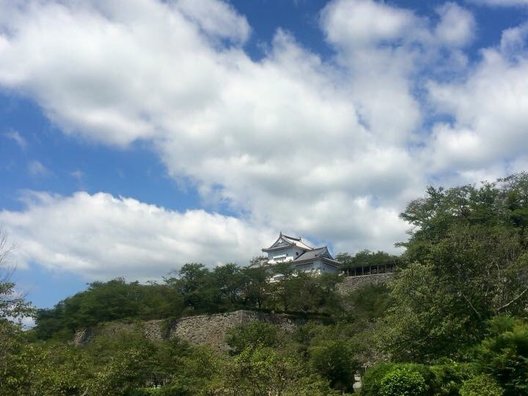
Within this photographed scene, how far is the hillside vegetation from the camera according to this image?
12164 millimetres

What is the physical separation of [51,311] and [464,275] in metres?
35.8

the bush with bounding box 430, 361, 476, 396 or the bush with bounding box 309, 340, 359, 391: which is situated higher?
the bush with bounding box 309, 340, 359, 391

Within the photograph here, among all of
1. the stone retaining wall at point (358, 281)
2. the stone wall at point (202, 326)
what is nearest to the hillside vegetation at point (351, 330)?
the stone wall at point (202, 326)

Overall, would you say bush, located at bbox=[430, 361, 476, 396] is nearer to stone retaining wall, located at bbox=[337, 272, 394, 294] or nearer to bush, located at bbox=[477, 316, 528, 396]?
bush, located at bbox=[477, 316, 528, 396]

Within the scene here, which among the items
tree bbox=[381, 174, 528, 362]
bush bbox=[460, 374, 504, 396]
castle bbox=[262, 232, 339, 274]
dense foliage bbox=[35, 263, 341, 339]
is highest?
castle bbox=[262, 232, 339, 274]

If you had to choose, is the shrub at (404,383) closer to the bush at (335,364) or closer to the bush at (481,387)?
the bush at (481,387)

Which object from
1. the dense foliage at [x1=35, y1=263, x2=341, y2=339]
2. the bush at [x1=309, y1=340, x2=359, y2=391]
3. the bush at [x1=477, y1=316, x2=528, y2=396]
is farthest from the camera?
the dense foliage at [x1=35, y1=263, x2=341, y2=339]

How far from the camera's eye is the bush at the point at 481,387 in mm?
13625

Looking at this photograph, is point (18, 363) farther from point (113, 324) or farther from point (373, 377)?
point (113, 324)

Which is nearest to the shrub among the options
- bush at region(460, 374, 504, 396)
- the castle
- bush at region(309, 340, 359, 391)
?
bush at region(460, 374, 504, 396)

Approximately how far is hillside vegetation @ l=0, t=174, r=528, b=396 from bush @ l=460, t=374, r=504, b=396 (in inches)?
1.3

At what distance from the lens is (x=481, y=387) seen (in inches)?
544

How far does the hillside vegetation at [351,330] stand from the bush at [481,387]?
3 centimetres

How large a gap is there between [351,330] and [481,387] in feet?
57.6
